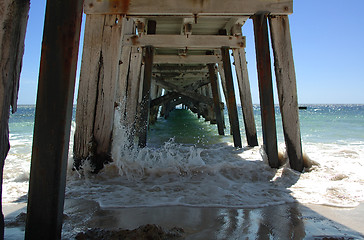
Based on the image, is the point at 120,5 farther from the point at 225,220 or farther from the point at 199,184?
the point at 225,220

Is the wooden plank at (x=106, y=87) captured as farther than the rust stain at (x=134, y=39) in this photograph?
No

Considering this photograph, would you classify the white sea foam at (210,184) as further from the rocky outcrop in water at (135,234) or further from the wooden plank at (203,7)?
the wooden plank at (203,7)

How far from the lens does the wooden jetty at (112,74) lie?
1.36 m

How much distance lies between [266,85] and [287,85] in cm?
25

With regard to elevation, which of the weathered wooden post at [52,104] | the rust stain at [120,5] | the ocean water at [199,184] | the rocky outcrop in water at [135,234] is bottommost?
the rocky outcrop in water at [135,234]

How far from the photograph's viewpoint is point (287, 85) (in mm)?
3492

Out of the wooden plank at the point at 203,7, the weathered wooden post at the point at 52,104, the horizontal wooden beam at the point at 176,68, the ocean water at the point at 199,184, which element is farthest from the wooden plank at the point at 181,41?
the horizontal wooden beam at the point at 176,68

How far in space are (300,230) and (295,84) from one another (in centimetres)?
216

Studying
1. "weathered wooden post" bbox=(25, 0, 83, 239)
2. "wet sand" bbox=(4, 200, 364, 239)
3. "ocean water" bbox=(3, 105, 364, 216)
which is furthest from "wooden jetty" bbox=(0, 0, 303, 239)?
"wet sand" bbox=(4, 200, 364, 239)

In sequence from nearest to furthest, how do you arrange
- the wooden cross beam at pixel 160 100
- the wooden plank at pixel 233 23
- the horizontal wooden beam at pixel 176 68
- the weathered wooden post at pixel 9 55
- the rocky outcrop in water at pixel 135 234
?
the weathered wooden post at pixel 9 55
the rocky outcrop in water at pixel 135 234
the wooden plank at pixel 233 23
the wooden cross beam at pixel 160 100
the horizontal wooden beam at pixel 176 68

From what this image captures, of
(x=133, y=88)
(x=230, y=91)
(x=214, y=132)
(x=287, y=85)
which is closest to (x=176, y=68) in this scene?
(x=214, y=132)

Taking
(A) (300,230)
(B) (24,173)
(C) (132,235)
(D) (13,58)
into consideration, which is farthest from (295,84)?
(B) (24,173)

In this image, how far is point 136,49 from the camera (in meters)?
6.08

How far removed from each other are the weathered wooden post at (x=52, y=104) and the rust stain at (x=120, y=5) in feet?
7.00
